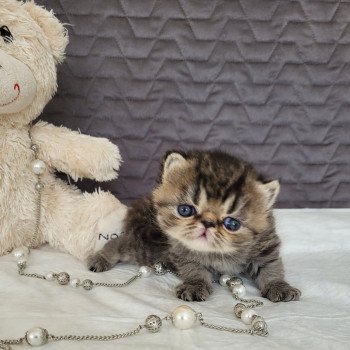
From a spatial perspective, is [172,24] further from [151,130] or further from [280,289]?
[280,289]

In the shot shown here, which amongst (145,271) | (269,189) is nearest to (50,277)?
(145,271)

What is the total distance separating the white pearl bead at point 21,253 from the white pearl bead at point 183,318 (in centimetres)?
47

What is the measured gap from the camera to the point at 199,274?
3.43 ft

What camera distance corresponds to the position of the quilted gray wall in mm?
1354

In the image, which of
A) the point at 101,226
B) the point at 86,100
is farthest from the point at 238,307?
the point at 86,100

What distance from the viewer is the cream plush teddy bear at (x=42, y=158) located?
3.55 feet

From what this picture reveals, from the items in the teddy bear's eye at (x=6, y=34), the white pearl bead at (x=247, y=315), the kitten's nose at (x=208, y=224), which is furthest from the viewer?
the teddy bear's eye at (x=6, y=34)

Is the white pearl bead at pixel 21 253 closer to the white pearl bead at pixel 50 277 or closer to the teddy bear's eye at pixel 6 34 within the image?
the white pearl bead at pixel 50 277

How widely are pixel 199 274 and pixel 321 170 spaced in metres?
0.67

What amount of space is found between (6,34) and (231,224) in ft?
2.31

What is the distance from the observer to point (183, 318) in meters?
0.81

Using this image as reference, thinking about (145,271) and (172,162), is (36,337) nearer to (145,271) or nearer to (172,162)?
(145,271)

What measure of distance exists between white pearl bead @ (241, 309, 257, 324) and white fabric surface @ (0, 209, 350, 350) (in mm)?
14

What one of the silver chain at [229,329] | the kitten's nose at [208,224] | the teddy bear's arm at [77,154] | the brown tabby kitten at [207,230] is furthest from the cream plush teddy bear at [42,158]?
the silver chain at [229,329]
